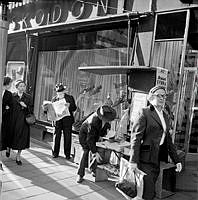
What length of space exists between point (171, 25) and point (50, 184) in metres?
4.43

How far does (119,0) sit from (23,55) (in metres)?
4.96

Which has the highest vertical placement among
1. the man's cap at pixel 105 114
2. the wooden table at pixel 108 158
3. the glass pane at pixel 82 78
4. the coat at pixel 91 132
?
the glass pane at pixel 82 78

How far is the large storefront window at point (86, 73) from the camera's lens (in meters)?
7.80

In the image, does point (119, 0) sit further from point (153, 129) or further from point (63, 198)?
point (63, 198)

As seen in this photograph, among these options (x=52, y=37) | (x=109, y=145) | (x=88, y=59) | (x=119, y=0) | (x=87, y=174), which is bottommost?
(x=87, y=174)

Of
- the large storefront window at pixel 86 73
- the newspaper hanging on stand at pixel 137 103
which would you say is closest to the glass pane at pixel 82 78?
the large storefront window at pixel 86 73

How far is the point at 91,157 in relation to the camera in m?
6.07

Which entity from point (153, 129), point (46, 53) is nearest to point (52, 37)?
point (46, 53)

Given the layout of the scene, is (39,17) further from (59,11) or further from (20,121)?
(20,121)

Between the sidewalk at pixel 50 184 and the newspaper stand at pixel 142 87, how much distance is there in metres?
0.23

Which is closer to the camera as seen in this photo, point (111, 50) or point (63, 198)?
point (63, 198)

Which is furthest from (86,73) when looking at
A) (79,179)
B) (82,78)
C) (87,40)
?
(79,179)

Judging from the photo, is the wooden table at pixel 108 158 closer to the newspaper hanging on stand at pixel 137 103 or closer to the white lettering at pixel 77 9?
the newspaper hanging on stand at pixel 137 103

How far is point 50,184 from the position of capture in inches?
213
